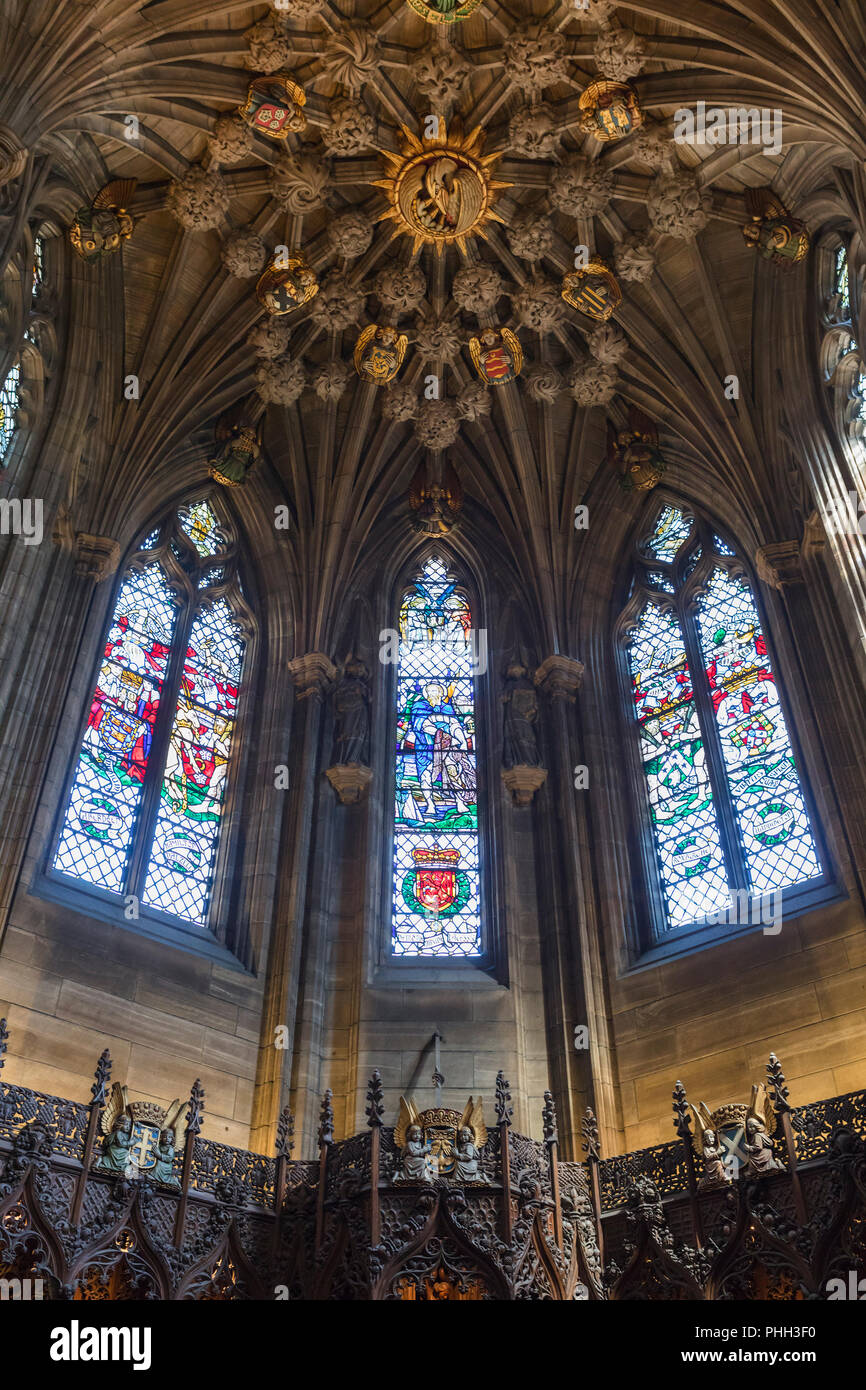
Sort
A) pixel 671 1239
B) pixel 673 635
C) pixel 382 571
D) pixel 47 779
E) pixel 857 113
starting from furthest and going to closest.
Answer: pixel 382 571 → pixel 673 635 → pixel 47 779 → pixel 857 113 → pixel 671 1239

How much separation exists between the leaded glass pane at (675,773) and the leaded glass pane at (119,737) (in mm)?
6012

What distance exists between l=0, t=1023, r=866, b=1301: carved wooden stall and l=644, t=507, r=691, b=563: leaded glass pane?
8.26 metres

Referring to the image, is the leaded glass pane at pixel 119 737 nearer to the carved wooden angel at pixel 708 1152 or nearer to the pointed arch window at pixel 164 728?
the pointed arch window at pixel 164 728

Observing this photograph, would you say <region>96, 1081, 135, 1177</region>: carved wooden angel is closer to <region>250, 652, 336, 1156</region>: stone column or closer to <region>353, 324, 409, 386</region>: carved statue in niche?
<region>250, 652, 336, 1156</region>: stone column

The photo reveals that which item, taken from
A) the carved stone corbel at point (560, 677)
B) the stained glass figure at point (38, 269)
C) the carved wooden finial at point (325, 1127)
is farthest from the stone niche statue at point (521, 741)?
the stained glass figure at point (38, 269)

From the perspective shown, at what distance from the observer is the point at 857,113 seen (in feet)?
41.4

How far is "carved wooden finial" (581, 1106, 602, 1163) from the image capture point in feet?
39.7

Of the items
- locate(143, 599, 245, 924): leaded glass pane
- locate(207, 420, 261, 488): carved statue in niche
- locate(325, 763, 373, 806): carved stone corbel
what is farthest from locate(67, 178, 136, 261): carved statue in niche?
locate(325, 763, 373, 806): carved stone corbel

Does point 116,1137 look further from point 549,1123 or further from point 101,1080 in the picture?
point 549,1123

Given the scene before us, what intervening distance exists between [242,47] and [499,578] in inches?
288

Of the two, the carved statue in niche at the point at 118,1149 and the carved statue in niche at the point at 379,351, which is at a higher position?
the carved statue in niche at the point at 379,351

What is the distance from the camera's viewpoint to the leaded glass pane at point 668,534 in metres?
18.0

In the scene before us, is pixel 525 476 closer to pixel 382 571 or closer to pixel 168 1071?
pixel 382 571

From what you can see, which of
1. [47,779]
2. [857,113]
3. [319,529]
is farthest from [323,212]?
[47,779]
